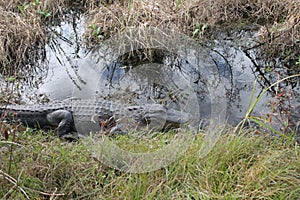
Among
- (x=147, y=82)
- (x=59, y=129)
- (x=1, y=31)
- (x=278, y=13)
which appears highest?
(x=278, y=13)

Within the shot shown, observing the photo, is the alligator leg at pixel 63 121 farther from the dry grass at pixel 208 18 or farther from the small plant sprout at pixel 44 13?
the small plant sprout at pixel 44 13

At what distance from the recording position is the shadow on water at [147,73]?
3.99 meters

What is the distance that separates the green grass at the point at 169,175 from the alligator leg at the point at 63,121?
0.60 meters

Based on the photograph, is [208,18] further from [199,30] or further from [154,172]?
[154,172]

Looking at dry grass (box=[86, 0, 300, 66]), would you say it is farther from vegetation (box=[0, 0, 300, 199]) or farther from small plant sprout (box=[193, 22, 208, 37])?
vegetation (box=[0, 0, 300, 199])

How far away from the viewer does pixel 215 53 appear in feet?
16.2

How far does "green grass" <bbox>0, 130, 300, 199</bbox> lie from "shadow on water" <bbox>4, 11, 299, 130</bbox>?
0.97 meters

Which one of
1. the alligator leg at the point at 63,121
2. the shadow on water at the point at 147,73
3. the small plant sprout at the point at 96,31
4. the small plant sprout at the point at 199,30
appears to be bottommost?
the alligator leg at the point at 63,121

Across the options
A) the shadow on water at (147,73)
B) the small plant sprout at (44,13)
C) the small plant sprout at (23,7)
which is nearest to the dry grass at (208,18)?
the shadow on water at (147,73)

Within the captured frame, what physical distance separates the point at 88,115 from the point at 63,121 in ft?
0.76

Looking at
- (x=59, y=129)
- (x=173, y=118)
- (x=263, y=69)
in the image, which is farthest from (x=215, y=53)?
(x=59, y=129)

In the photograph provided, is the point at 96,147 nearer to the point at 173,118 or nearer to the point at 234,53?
the point at 173,118

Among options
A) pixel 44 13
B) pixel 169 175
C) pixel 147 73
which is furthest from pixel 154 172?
pixel 44 13

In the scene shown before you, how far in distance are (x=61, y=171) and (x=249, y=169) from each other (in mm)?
1241
